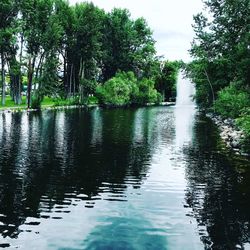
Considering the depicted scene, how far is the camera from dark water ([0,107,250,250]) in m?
9.58

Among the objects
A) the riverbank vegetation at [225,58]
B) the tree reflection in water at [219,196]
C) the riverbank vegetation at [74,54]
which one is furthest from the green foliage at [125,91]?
the tree reflection in water at [219,196]

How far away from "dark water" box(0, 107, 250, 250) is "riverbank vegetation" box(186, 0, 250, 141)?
574 cm

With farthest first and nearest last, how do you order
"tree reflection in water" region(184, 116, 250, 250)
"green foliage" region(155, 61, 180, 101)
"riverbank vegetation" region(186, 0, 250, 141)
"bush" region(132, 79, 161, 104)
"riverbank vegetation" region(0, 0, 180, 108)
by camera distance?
"green foliage" region(155, 61, 180, 101) → "bush" region(132, 79, 161, 104) → "riverbank vegetation" region(0, 0, 180, 108) → "riverbank vegetation" region(186, 0, 250, 141) → "tree reflection in water" region(184, 116, 250, 250)

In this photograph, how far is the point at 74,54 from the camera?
83875mm

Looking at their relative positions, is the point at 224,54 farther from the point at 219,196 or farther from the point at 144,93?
the point at 144,93

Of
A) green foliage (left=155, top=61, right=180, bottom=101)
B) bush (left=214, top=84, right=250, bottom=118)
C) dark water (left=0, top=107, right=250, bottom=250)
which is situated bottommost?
dark water (left=0, top=107, right=250, bottom=250)

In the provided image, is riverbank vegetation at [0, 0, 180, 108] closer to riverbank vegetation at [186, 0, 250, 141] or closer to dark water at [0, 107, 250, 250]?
riverbank vegetation at [186, 0, 250, 141]

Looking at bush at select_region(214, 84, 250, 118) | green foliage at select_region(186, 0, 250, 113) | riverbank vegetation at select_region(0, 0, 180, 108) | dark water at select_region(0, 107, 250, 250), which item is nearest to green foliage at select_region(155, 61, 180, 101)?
A: riverbank vegetation at select_region(0, 0, 180, 108)

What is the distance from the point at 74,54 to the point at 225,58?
42478 mm

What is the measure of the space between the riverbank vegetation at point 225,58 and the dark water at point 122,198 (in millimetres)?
5739

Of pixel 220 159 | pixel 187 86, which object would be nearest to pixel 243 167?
pixel 220 159

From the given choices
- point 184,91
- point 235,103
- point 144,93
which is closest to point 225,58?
point 235,103

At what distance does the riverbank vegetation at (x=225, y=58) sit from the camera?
3409 cm

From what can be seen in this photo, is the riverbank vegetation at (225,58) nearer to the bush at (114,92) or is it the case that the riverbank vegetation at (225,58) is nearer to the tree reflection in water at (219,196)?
the tree reflection in water at (219,196)
